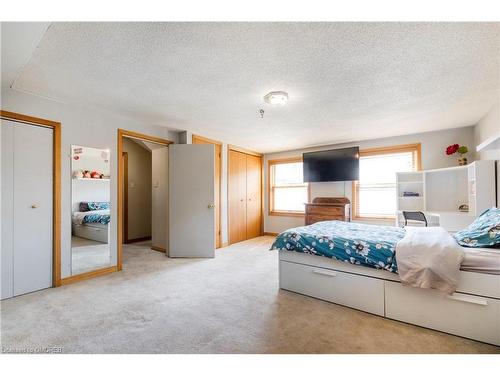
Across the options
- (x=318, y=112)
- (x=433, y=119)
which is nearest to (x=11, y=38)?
(x=318, y=112)

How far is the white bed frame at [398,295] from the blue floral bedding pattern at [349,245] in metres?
0.10

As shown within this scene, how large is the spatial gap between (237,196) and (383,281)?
383 cm

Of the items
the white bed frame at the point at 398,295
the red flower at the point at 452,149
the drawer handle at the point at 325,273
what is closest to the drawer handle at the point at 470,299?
the white bed frame at the point at 398,295

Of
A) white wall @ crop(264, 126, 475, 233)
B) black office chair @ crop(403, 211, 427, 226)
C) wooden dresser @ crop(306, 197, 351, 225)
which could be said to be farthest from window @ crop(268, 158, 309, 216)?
black office chair @ crop(403, 211, 427, 226)

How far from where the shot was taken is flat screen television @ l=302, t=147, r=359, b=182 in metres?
4.94

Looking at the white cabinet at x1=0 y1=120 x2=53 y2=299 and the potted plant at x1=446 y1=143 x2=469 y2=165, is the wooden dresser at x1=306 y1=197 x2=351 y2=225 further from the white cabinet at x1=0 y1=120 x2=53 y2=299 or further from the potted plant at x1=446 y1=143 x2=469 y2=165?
the white cabinet at x1=0 y1=120 x2=53 y2=299

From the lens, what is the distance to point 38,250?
2.74 m

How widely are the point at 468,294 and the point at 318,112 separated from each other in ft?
8.30

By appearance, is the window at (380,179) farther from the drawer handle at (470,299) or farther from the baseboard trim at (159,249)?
the baseboard trim at (159,249)

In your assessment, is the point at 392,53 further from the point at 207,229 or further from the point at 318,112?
the point at 207,229

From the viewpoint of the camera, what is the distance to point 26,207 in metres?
2.66

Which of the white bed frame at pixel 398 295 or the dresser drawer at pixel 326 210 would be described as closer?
the white bed frame at pixel 398 295

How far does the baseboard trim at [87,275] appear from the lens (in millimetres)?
2940

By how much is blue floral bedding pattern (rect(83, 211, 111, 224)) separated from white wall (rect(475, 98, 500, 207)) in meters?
5.09
